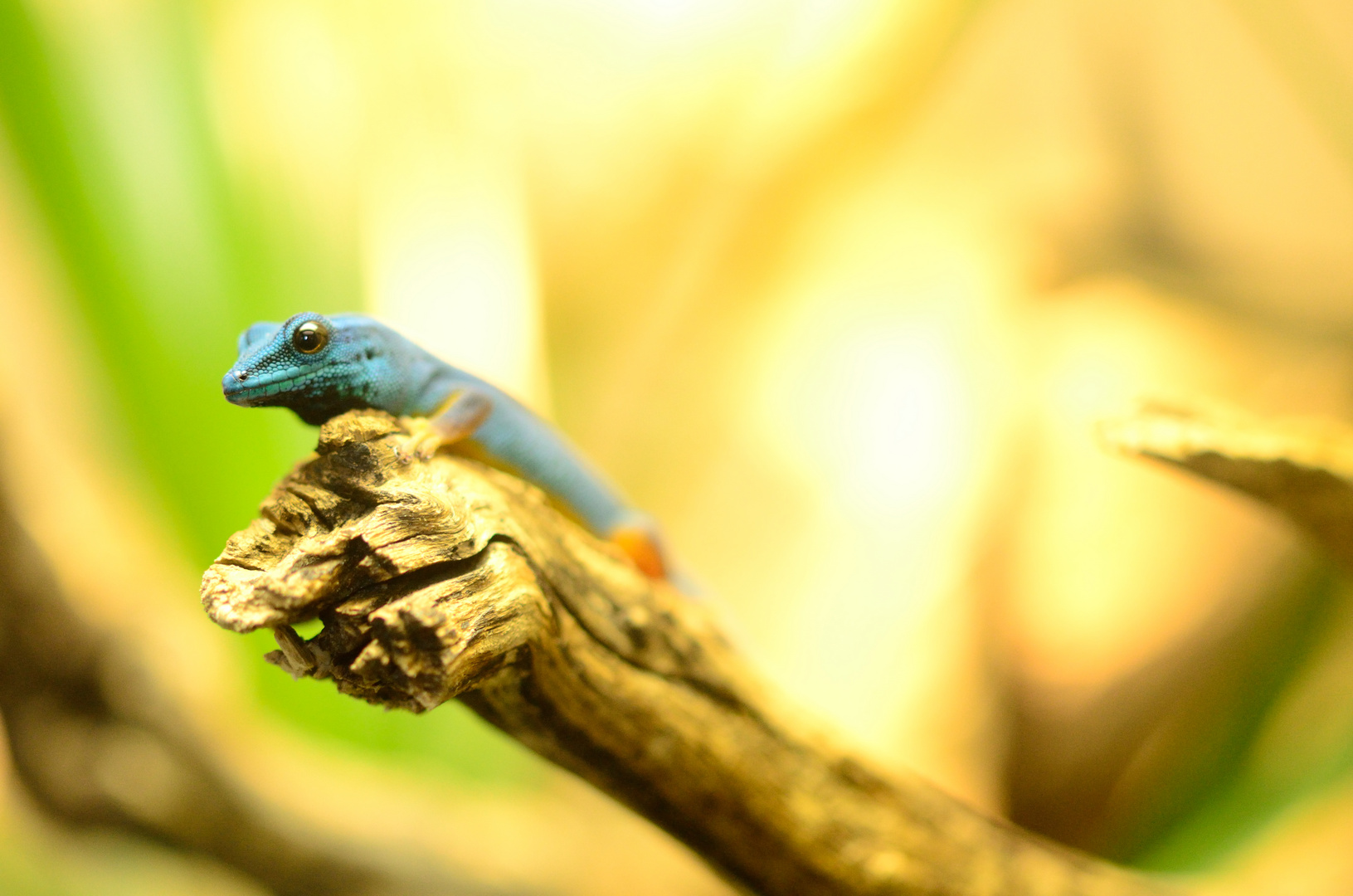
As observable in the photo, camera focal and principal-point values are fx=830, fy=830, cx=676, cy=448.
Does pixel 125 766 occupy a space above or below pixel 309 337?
below

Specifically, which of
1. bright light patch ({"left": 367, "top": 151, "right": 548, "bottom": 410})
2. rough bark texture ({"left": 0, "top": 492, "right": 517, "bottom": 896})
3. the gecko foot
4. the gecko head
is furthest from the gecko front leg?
bright light patch ({"left": 367, "top": 151, "right": 548, "bottom": 410})

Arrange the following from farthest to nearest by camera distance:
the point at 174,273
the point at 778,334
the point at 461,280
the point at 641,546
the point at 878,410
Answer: the point at 778,334, the point at 878,410, the point at 461,280, the point at 174,273, the point at 641,546

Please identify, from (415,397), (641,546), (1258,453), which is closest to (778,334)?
(641,546)

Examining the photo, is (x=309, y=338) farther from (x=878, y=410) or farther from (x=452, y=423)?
(x=878, y=410)

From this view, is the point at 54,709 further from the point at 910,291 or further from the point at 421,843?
Answer: the point at 910,291

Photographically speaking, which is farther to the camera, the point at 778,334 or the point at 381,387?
the point at 778,334

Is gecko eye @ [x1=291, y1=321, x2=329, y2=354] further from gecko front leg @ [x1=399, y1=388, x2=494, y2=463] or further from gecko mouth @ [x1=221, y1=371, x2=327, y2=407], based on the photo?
gecko front leg @ [x1=399, y1=388, x2=494, y2=463]

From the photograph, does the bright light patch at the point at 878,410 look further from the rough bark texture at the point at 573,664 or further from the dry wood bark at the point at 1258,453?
the rough bark texture at the point at 573,664
